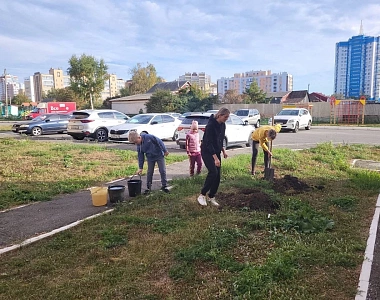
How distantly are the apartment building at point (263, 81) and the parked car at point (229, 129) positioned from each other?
97.5m

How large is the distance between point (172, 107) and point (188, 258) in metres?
43.6

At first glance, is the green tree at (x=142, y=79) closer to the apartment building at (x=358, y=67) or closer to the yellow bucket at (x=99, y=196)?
the apartment building at (x=358, y=67)

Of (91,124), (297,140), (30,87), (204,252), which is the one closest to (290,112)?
(297,140)

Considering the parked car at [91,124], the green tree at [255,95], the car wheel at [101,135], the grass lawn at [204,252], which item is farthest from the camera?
the green tree at [255,95]

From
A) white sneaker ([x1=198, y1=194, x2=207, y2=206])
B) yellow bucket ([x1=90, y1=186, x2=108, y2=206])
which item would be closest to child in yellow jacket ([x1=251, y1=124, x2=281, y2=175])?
white sneaker ([x1=198, y1=194, x2=207, y2=206])

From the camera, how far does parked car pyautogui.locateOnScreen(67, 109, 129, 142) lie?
17.6 meters

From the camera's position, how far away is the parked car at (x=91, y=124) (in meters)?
17.6

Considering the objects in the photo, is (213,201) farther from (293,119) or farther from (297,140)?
(293,119)

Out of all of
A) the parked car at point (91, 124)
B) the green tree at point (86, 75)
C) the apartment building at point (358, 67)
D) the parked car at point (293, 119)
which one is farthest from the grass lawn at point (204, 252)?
the apartment building at point (358, 67)

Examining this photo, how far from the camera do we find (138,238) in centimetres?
472

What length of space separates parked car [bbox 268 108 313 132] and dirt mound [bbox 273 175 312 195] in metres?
17.3

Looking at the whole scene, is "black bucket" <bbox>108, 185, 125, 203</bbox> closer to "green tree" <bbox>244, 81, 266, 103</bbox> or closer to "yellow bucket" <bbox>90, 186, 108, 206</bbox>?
"yellow bucket" <bbox>90, 186, 108, 206</bbox>

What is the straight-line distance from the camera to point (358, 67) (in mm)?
82562

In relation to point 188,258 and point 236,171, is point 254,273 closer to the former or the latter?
point 188,258
